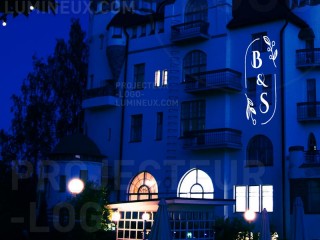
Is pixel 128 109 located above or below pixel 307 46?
below

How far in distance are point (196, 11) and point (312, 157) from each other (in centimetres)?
1300

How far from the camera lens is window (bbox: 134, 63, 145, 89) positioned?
135 feet

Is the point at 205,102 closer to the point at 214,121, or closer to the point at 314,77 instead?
the point at 214,121

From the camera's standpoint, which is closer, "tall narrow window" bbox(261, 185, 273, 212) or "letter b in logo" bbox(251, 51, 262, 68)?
"tall narrow window" bbox(261, 185, 273, 212)

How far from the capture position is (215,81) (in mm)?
35594

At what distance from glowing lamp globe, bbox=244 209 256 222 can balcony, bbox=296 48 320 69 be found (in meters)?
9.51

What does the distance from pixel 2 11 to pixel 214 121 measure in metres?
24.2

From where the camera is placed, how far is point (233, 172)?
35.2 m

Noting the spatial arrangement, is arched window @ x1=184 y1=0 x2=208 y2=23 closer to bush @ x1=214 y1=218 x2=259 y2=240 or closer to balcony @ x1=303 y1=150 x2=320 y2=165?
balcony @ x1=303 y1=150 x2=320 y2=165

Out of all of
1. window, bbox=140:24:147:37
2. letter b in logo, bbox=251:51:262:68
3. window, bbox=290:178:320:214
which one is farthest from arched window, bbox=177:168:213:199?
window, bbox=140:24:147:37

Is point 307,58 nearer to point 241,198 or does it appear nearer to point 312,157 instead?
point 312,157

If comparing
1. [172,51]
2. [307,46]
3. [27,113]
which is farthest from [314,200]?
[27,113]

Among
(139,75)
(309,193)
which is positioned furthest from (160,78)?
(309,193)

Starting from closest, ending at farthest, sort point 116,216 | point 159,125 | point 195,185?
point 116,216 < point 195,185 < point 159,125
